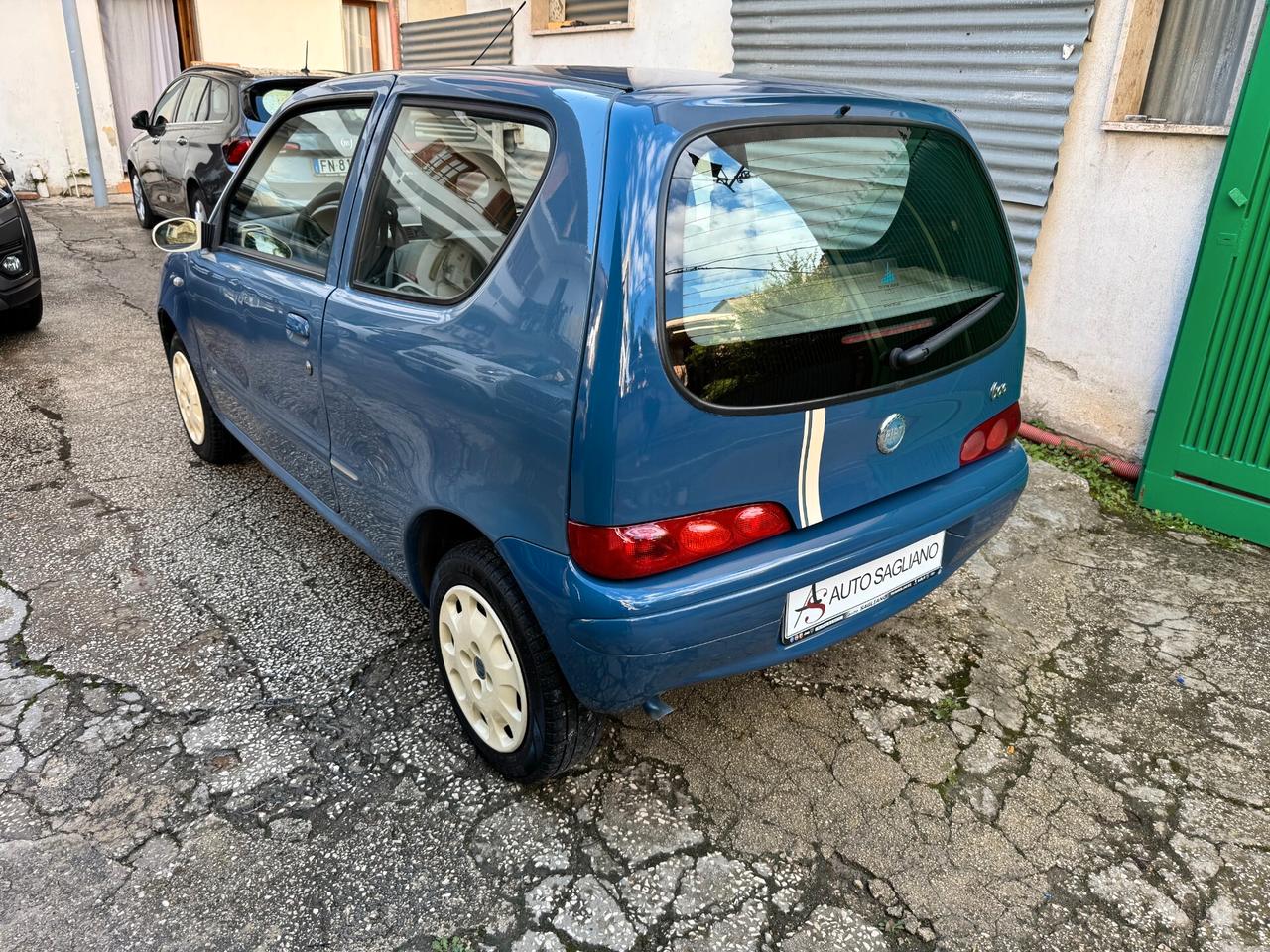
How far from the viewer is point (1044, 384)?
4730 mm

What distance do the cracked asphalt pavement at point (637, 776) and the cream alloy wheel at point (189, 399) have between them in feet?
2.15

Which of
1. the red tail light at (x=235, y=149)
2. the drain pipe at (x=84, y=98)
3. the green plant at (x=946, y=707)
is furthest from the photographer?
the drain pipe at (x=84, y=98)

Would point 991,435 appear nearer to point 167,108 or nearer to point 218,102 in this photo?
point 218,102

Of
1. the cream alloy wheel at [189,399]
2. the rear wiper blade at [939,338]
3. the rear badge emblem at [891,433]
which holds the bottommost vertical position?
the cream alloy wheel at [189,399]


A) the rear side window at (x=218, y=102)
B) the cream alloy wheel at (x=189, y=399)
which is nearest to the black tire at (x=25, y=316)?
the cream alloy wheel at (x=189, y=399)

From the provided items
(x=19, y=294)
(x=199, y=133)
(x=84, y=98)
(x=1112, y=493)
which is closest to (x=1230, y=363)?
(x=1112, y=493)

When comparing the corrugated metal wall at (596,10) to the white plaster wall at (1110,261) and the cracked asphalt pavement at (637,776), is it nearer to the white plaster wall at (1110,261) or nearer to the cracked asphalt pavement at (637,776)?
the white plaster wall at (1110,261)

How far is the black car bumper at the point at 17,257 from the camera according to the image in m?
5.67

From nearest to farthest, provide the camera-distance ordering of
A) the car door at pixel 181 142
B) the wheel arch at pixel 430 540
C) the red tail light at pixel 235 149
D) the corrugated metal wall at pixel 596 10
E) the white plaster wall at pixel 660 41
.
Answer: the wheel arch at pixel 430 540 → the white plaster wall at pixel 660 41 → the corrugated metal wall at pixel 596 10 → the red tail light at pixel 235 149 → the car door at pixel 181 142

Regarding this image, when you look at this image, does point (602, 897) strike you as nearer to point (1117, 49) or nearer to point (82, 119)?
point (1117, 49)

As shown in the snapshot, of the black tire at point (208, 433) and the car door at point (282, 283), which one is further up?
the car door at point (282, 283)

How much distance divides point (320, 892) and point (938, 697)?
1.79 m

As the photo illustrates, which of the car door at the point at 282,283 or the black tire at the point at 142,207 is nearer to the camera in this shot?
the car door at the point at 282,283

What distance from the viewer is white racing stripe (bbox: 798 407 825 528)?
204cm
